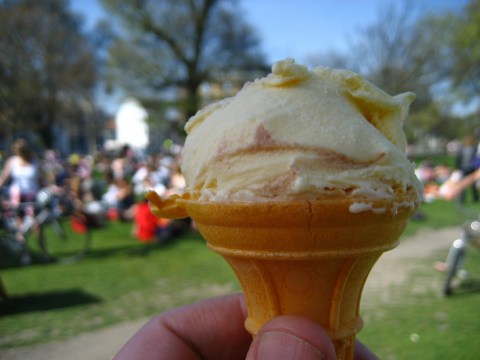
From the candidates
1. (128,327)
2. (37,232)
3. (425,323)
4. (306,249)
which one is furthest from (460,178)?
(306,249)

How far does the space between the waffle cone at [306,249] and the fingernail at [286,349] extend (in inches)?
5.8

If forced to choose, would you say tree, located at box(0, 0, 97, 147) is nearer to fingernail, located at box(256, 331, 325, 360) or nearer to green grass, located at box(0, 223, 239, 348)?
green grass, located at box(0, 223, 239, 348)

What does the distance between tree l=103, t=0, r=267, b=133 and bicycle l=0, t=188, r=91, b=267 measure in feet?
50.0

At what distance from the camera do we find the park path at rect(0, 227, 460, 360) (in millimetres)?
3820

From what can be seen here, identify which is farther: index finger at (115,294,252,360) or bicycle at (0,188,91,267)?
bicycle at (0,188,91,267)

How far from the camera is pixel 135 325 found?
436 centimetres

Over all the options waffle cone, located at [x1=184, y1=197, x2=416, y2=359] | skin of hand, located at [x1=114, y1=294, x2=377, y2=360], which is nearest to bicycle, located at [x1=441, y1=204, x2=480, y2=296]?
skin of hand, located at [x1=114, y1=294, x2=377, y2=360]

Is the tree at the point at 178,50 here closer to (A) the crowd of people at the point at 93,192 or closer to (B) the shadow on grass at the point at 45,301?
(A) the crowd of people at the point at 93,192

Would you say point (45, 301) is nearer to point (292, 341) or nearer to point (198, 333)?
point (198, 333)

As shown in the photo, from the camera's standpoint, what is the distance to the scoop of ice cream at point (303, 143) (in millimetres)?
1202

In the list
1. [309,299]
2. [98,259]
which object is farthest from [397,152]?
[98,259]

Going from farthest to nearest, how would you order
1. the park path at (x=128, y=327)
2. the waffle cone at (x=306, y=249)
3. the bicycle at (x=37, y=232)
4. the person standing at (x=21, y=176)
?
the person standing at (x=21, y=176) < the bicycle at (x=37, y=232) < the park path at (x=128, y=327) < the waffle cone at (x=306, y=249)

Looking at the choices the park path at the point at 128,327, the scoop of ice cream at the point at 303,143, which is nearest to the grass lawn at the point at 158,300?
the park path at the point at 128,327

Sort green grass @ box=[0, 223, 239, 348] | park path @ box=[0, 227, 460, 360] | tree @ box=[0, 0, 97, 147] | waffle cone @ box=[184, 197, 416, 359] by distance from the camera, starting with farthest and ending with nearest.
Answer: tree @ box=[0, 0, 97, 147], green grass @ box=[0, 223, 239, 348], park path @ box=[0, 227, 460, 360], waffle cone @ box=[184, 197, 416, 359]
